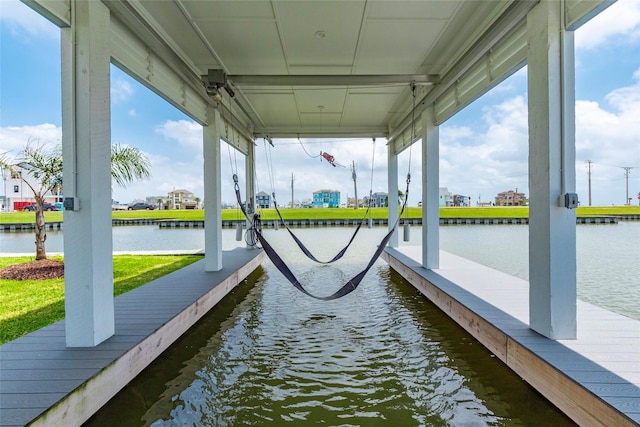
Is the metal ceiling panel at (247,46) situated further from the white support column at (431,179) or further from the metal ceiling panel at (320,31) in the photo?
the white support column at (431,179)

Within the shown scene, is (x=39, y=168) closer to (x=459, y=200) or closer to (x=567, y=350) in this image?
(x=567, y=350)

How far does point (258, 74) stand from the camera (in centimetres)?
432

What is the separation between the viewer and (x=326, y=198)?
8556 centimetres

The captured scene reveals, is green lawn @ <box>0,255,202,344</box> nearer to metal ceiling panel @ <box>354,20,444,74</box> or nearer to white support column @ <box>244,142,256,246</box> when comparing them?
white support column @ <box>244,142,256,246</box>

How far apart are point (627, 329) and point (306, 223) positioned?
62.5 ft

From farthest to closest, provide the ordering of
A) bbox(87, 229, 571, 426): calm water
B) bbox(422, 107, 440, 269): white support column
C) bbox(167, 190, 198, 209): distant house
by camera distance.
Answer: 1. bbox(167, 190, 198, 209): distant house
2. bbox(422, 107, 440, 269): white support column
3. bbox(87, 229, 571, 426): calm water

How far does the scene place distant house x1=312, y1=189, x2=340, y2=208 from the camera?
83.9 metres

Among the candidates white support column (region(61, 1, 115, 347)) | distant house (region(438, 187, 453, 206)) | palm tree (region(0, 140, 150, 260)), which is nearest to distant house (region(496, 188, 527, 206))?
distant house (region(438, 187, 453, 206))

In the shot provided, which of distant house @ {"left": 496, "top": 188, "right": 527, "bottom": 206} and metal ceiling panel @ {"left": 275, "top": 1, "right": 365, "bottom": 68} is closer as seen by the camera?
metal ceiling panel @ {"left": 275, "top": 1, "right": 365, "bottom": 68}

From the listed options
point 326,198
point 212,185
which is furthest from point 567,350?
point 326,198

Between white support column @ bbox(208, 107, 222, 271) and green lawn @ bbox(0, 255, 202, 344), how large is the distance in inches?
42.2

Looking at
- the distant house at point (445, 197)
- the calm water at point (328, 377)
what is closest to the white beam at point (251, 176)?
the calm water at point (328, 377)

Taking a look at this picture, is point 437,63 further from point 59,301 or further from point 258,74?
point 59,301

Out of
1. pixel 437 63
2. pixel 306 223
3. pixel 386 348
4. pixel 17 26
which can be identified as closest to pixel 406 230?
pixel 437 63
